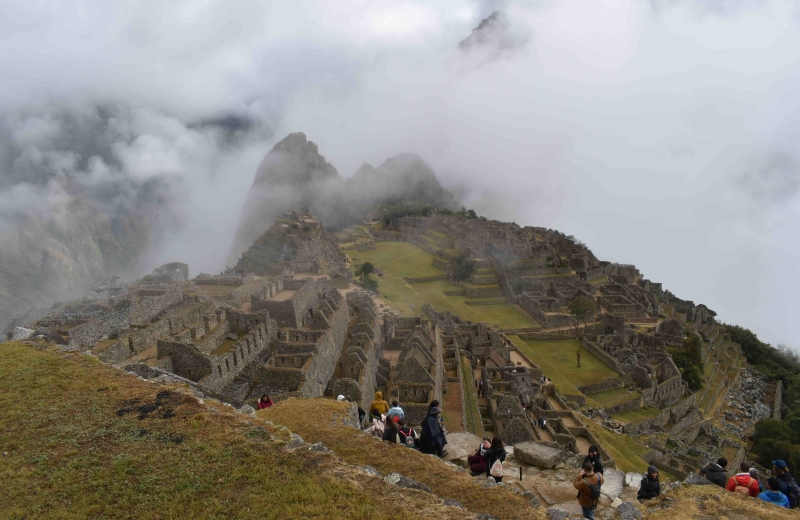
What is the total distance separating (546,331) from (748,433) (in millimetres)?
21549

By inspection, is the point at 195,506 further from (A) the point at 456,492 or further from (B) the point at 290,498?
(A) the point at 456,492

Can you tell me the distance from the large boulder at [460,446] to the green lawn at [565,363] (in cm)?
3083

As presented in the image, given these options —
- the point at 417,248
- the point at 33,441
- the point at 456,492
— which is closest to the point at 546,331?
the point at 417,248

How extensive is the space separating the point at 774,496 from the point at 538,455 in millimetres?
5343

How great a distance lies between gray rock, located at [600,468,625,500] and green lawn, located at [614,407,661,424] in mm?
32138

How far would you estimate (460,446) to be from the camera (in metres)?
13.5

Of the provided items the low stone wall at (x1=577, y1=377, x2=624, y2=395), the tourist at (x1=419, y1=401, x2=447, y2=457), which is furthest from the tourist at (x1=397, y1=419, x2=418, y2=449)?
the low stone wall at (x1=577, y1=377, x2=624, y2=395)

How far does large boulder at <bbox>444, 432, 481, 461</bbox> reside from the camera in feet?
42.3

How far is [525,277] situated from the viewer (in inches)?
2753

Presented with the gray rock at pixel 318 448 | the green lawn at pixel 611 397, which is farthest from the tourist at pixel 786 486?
the green lawn at pixel 611 397

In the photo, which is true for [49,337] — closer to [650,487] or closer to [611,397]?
[650,487]

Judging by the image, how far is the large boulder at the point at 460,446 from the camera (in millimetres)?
12891

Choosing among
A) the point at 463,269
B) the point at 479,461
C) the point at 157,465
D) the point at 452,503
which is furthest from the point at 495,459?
the point at 463,269

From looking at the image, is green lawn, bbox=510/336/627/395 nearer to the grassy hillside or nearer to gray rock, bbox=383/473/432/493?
gray rock, bbox=383/473/432/493
